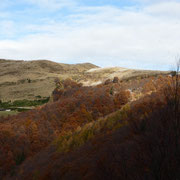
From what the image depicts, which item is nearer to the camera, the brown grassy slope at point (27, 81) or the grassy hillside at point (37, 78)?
the grassy hillside at point (37, 78)

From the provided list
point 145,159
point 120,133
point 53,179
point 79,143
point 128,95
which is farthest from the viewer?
point 128,95

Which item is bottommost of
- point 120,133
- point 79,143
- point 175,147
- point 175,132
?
point 79,143

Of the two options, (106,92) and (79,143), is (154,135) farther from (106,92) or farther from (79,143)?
(106,92)

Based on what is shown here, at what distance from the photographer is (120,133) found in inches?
569

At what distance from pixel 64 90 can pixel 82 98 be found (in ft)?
35.5

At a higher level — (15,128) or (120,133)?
(120,133)

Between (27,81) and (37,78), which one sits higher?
(37,78)

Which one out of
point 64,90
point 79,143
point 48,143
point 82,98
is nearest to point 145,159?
point 79,143

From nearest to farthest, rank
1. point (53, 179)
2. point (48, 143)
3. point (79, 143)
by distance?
point (53, 179) → point (79, 143) → point (48, 143)

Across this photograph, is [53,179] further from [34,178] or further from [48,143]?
[48,143]

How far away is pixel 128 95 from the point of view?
27.1m

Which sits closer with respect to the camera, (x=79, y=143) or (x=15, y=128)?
(x=79, y=143)

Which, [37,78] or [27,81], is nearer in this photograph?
[27,81]

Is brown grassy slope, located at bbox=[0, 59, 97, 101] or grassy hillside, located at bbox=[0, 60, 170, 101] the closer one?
grassy hillside, located at bbox=[0, 60, 170, 101]
